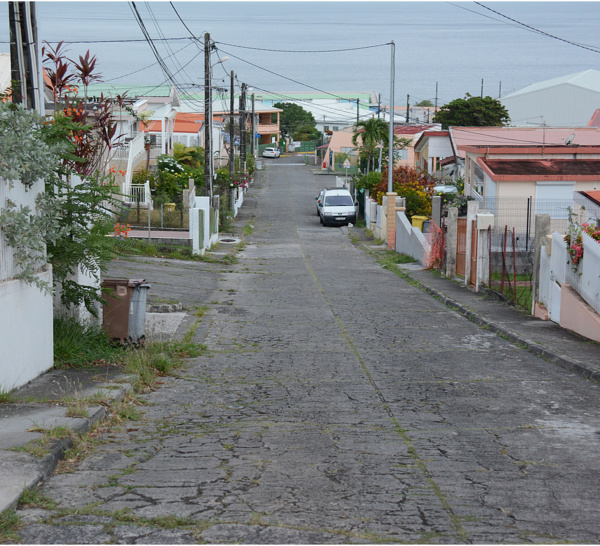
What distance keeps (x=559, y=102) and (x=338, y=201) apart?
34844mm

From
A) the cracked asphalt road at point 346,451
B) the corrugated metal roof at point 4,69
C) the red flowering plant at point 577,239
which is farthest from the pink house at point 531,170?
the corrugated metal roof at point 4,69

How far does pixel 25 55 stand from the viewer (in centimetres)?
984

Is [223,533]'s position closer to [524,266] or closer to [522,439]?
[522,439]

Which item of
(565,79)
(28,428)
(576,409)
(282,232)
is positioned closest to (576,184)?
(282,232)

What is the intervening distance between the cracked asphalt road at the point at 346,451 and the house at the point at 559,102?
58.3m

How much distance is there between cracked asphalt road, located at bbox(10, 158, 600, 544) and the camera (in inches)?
197

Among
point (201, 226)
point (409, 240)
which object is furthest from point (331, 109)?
point (201, 226)

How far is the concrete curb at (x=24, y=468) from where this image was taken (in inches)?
208

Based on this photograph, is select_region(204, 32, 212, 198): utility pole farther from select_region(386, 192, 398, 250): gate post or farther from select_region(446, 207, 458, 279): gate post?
select_region(446, 207, 458, 279): gate post

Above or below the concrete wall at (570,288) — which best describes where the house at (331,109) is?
above

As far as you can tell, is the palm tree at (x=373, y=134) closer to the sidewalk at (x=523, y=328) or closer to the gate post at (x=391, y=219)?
the gate post at (x=391, y=219)

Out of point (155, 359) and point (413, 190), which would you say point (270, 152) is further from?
point (155, 359)

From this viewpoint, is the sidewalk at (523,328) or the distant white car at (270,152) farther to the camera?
the distant white car at (270,152)

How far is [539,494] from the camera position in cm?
559
